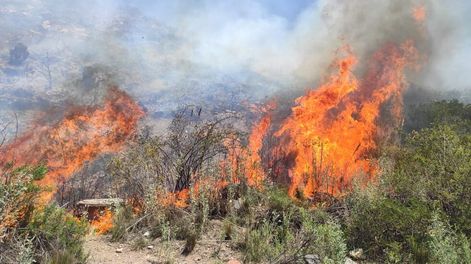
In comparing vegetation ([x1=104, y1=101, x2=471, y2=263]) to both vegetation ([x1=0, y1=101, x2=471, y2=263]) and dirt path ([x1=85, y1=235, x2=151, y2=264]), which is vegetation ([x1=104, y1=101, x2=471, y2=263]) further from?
dirt path ([x1=85, y1=235, x2=151, y2=264])

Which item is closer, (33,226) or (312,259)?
(33,226)

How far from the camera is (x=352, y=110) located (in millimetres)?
16719

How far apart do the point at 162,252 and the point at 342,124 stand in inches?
405

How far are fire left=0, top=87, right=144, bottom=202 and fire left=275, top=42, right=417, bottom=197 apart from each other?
7.70 meters

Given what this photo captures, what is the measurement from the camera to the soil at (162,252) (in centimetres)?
631

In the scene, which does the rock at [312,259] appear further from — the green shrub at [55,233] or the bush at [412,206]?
the green shrub at [55,233]

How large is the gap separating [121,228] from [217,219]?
6.38 ft

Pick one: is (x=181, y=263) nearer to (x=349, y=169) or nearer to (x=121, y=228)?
(x=121, y=228)

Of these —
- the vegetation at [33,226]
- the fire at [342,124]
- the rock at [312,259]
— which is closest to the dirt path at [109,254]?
the vegetation at [33,226]

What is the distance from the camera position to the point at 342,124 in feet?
49.8

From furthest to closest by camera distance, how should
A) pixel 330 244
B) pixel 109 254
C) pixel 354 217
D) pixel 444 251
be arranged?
pixel 354 217
pixel 109 254
pixel 330 244
pixel 444 251

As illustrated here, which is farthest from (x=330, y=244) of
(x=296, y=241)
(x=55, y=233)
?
(x=55, y=233)

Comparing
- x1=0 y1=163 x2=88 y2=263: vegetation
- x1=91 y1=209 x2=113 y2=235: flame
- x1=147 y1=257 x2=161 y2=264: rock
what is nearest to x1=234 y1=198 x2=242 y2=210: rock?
x1=147 y1=257 x2=161 y2=264: rock

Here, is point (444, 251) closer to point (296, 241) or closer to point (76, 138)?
point (296, 241)
